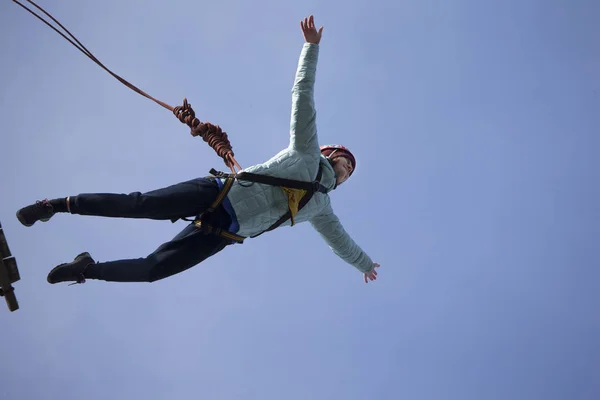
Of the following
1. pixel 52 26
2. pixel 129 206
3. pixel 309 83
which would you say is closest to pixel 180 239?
pixel 129 206

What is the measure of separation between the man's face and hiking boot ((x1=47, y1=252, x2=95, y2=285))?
9.46 feet

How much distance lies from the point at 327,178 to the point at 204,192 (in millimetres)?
1450

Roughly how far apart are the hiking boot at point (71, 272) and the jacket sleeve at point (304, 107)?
7.71 feet

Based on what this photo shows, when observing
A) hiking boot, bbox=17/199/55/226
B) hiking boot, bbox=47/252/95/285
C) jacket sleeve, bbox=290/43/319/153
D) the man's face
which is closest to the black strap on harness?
jacket sleeve, bbox=290/43/319/153

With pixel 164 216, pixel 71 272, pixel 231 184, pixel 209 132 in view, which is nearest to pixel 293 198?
pixel 231 184

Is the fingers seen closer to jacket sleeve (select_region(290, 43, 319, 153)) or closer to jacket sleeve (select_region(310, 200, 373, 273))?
jacket sleeve (select_region(290, 43, 319, 153))

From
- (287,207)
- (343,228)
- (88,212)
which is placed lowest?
(88,212)

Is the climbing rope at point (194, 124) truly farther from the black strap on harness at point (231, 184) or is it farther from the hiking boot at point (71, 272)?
the hiking boot at point (71, 272)

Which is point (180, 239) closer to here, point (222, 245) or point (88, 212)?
point (222, 245)

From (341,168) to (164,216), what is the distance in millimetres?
2189

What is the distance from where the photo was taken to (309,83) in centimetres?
521

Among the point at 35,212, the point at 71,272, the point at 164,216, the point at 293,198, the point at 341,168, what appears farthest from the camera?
the point at 341,168

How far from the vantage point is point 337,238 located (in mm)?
6539

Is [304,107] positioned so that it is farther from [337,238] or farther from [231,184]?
[337,238]
